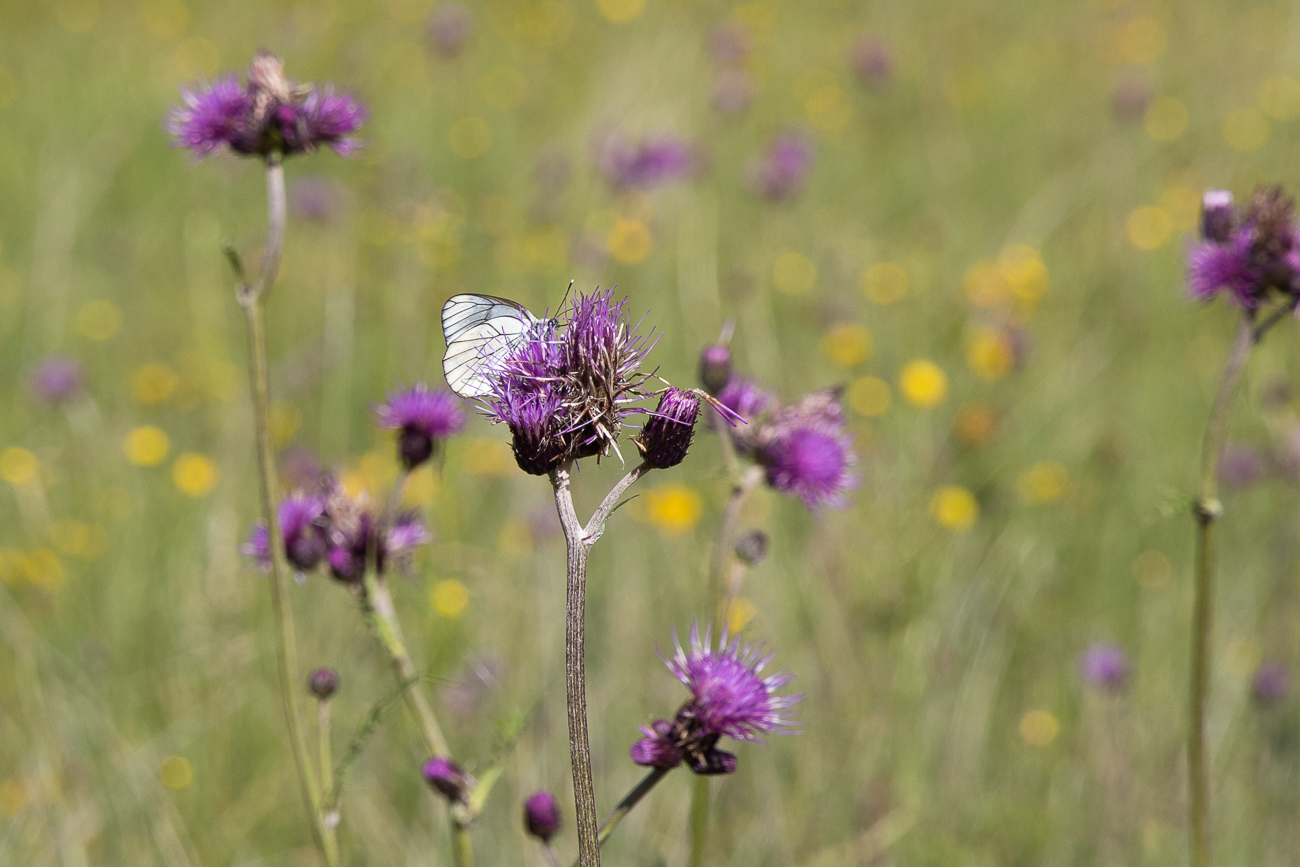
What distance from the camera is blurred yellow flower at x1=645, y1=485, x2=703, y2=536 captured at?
13.3 ft

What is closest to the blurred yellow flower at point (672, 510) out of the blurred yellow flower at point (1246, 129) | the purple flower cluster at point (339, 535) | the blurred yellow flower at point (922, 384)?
the blurred yellow flower at point (922, 384)

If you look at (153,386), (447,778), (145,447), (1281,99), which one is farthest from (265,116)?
(1281,99)

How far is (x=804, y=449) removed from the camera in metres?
2.42

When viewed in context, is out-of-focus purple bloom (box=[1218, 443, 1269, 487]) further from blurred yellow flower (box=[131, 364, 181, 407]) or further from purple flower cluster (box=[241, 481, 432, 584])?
blurred yellow flower (box=[131, 364, 181, 407])

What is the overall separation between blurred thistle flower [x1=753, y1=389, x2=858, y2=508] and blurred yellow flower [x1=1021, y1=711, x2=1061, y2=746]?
1.44 metres

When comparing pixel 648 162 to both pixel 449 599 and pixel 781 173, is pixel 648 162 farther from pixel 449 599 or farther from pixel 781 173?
pixel 449 599

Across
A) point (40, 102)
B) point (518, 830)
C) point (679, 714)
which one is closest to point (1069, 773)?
point (518, 830)

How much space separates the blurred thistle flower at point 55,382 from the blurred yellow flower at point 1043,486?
424 cm

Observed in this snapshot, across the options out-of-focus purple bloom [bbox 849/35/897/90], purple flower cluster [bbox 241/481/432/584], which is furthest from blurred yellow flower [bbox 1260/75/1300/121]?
purple flower cluster [bbox 241/481/432/584]

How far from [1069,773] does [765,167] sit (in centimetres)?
373

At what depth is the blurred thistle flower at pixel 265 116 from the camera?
→ 2.11 meters

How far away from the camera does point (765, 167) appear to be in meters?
6.00

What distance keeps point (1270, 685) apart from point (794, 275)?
3.44m

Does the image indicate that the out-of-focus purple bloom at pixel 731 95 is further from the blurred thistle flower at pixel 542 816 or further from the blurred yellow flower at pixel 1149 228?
the blurred thistle flower at pixel 542 816
